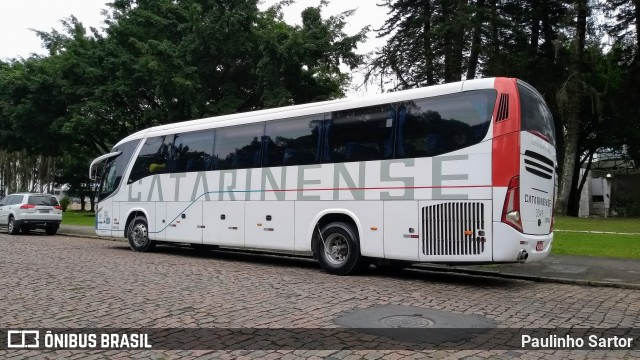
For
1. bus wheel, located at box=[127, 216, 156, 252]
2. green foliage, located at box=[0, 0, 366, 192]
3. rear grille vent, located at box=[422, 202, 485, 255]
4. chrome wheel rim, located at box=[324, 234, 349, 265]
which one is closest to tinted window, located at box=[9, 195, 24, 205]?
green foliage, located at box=[0, 0, 366, 192]

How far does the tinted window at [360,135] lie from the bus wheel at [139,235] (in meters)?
6.96

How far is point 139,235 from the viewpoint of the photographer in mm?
15773

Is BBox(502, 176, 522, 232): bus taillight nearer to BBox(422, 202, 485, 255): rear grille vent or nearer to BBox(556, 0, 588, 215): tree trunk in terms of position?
BBox(422, 202, 485, 255): rear grille vent

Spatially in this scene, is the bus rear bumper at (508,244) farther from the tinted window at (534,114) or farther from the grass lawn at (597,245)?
the grass lawn at (597,245)

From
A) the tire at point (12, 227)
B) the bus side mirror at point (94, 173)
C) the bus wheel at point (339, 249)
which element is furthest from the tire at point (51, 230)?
the bus wheel at point (339, 249)

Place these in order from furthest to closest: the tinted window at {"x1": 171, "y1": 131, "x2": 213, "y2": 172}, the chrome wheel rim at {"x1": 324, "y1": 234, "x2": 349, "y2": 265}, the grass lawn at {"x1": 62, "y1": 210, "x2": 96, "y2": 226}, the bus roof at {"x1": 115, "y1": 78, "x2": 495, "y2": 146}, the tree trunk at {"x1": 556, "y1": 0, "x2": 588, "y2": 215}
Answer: the grass lawn at {"x1": 62, "y1": 210, "x2": 96, "y2": 226}
the tree trunk at {"x1": 556, "y1": 0, "x2": 588, "y2": 215}
the tinted window at {"x1": 171, "y1": 131, "x2": 213, "y2": 172}
the chrome wheel rim at {"x1": 324, "y1": 234, "x2": 349, "y2": 265}
the bus roof at {"x1": 115, "y1": 78, "x2": 495, "y2": 146}

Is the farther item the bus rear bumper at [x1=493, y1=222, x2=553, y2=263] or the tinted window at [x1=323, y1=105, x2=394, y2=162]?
the tinted window at [x1=323, y1=105, x2=394, y2=162]

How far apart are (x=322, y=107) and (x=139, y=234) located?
296 inches

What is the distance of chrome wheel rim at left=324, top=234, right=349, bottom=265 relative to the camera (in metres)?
11.0

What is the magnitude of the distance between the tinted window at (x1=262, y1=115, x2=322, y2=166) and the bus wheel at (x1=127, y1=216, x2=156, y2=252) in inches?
205

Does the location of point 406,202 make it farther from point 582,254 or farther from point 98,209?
point 98,209

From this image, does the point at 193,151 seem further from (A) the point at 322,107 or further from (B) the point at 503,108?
(B) the point at 503,108

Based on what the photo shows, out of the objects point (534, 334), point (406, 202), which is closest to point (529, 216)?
point (406, 202)

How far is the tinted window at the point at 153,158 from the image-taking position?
15.0 m
